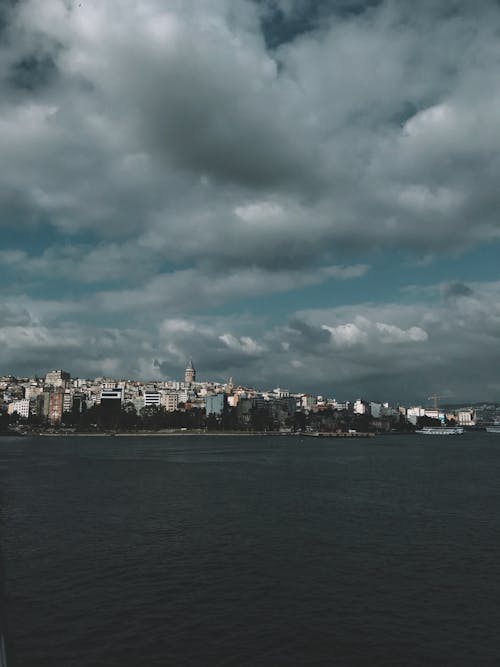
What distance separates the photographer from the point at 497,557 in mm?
21984

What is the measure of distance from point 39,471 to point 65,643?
44950 mm

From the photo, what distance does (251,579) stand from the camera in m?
19.2

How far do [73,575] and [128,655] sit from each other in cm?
669

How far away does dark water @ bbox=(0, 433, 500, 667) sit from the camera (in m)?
14.0

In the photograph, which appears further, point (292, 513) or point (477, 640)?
point (292, 513)

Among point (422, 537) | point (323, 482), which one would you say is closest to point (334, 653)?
point (422, 537)

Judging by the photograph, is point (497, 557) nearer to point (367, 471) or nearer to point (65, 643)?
point (65, 643)

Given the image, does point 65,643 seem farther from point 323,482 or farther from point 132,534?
point 323,482

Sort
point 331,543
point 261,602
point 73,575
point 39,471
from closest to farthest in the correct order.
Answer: point 261,602 < point 73,575 < point 331,543 < point 39,471

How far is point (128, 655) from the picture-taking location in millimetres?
13469

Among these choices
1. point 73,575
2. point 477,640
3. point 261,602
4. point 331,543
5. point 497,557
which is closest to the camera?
point 477,640

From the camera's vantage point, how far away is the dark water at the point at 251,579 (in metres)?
14.0

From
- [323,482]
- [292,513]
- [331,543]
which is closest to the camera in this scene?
[331,543]

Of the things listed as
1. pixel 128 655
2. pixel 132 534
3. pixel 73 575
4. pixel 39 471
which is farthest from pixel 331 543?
pixel 39 471
